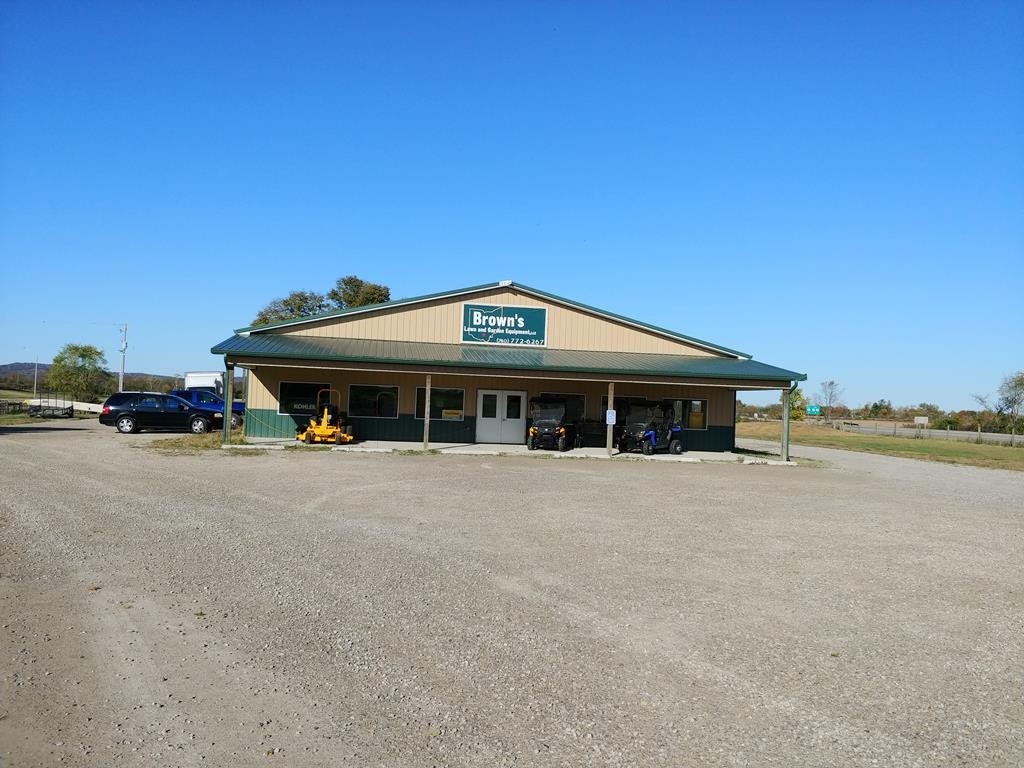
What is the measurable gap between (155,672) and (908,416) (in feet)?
337

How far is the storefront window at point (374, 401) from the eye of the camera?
2669 cm

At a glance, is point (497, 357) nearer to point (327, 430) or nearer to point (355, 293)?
point (327, 430)

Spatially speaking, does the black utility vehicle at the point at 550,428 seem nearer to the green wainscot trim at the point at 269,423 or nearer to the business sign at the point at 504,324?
the business sign at the point at 504,324

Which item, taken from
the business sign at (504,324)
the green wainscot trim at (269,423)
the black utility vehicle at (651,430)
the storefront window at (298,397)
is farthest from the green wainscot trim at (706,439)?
the green wainscot trim at (269,423)

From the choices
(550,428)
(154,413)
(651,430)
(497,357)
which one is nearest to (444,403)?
(497,357)

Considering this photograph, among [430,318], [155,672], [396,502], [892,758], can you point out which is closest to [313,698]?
[155,672]

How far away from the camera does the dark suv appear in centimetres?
2750

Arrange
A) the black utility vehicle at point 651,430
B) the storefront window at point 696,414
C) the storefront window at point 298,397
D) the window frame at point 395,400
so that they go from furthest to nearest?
the storefront window at point 696,414 < the window frame at point 395,400 < the storefront window at point 298,397 < the black utility vehicle at point 651,430

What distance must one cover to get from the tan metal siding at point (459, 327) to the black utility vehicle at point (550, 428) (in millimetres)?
2877

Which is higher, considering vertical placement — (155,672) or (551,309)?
(551,309)

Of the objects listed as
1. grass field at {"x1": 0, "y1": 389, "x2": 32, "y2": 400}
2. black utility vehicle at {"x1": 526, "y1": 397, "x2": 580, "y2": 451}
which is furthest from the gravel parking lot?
grass field at {"x1": 0, "y1": 389, "x2": 32, "y2": 400}

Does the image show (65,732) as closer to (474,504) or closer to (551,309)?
(474,504)

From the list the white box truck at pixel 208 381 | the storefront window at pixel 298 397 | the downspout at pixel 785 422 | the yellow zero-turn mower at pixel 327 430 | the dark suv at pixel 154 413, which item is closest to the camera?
the yellow zero-turn mower at pixel 327 430

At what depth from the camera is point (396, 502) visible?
12344 mm
